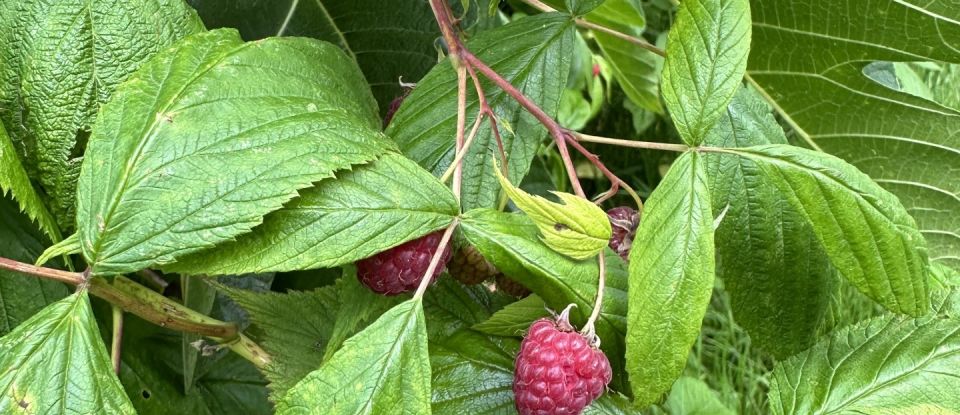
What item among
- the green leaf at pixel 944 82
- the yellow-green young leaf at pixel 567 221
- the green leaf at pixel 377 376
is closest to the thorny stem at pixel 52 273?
the green leaf at pixel 377 376

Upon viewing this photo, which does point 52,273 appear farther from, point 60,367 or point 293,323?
point 293,323

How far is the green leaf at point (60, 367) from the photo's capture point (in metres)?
0.50

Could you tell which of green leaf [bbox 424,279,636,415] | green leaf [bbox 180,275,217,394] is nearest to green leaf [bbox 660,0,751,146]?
green leaf [bbox 424,279,636,415]

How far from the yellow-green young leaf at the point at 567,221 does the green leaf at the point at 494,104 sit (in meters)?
0.09

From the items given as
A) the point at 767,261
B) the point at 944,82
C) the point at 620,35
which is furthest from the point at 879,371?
the point at 944,82

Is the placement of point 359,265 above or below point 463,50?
below

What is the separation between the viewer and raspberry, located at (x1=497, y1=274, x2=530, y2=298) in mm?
633

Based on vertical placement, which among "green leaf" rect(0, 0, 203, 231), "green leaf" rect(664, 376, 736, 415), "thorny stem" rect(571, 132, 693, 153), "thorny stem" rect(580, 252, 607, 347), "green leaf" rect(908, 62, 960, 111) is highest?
"green leaf" rect(0, 0, 203, 231)

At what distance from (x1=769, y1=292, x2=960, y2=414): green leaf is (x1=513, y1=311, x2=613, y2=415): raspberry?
8.7 inches

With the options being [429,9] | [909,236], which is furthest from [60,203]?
[909,236]

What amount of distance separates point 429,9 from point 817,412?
0.49 meters

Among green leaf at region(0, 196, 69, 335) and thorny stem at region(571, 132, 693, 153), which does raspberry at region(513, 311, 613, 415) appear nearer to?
thorny stem at region(571, 132, 693, 153)

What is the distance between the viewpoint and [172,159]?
50cm

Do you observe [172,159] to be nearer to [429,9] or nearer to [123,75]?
[123,75]
